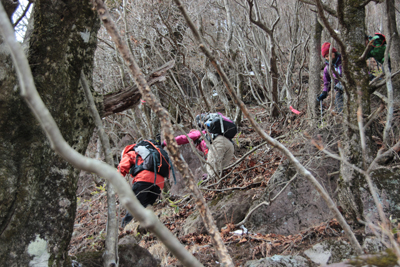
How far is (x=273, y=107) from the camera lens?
812 cm

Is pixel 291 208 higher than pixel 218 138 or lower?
lower

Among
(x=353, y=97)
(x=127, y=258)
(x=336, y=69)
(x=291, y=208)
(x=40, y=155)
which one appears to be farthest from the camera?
(x=336, y=69)

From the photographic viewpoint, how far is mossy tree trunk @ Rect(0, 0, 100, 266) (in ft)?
7.73

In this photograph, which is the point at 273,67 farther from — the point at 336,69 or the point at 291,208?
the point at 291,208

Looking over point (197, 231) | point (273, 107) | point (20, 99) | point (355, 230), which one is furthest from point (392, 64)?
point (20, 99)

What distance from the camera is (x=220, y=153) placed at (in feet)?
19.9

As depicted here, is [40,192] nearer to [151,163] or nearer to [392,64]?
[151,163]

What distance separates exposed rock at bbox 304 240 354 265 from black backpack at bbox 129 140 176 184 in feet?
9.63

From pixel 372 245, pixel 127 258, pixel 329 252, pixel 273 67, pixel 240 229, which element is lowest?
pixel 240 229

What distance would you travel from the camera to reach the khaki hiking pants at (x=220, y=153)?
593cm

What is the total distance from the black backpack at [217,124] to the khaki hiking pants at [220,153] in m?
0.13

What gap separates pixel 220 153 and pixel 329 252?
133 inches

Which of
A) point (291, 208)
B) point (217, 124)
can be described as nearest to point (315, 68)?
point (217, 124)

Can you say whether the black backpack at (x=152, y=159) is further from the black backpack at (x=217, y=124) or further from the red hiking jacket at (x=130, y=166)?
the black backpack at (x=217, y=124)
